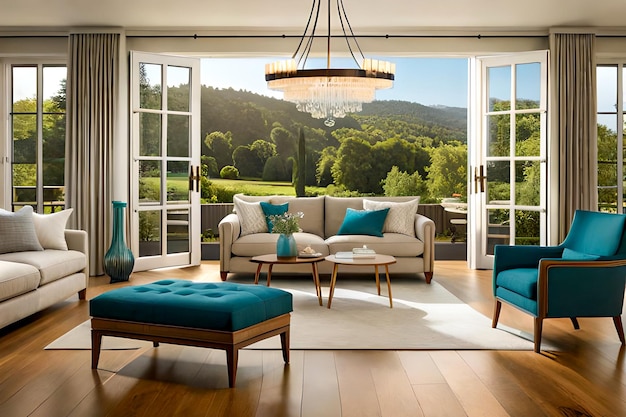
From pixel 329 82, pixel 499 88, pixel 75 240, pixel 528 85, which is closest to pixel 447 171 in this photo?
pixel 499 88

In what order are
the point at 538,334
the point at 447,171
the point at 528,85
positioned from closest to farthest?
the point at 538,334
the point at 528,85
the point at 447,171

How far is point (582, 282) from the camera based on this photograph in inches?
158

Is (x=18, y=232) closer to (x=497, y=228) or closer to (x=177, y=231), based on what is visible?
(x=177, y=231)

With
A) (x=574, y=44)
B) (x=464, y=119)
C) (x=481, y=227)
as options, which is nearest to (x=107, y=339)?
(x=481, y=227)

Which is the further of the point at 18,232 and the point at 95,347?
the point at 18,232

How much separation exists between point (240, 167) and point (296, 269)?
568 centimetres

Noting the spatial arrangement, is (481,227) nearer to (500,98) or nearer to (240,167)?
(500,98)

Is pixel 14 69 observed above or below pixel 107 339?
above

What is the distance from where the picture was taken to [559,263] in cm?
397

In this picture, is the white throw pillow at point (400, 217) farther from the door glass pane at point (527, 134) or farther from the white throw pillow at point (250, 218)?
the door glass pane at point (527, 134)

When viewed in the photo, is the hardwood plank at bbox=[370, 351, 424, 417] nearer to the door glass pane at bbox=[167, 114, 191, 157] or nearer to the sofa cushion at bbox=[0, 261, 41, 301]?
the sofa cushion at bbox=[0, 261, 41, 301]

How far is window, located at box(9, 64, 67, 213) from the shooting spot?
7852 mm

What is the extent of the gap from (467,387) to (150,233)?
4.81 meters

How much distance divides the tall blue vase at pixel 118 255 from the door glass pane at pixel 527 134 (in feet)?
14.2
